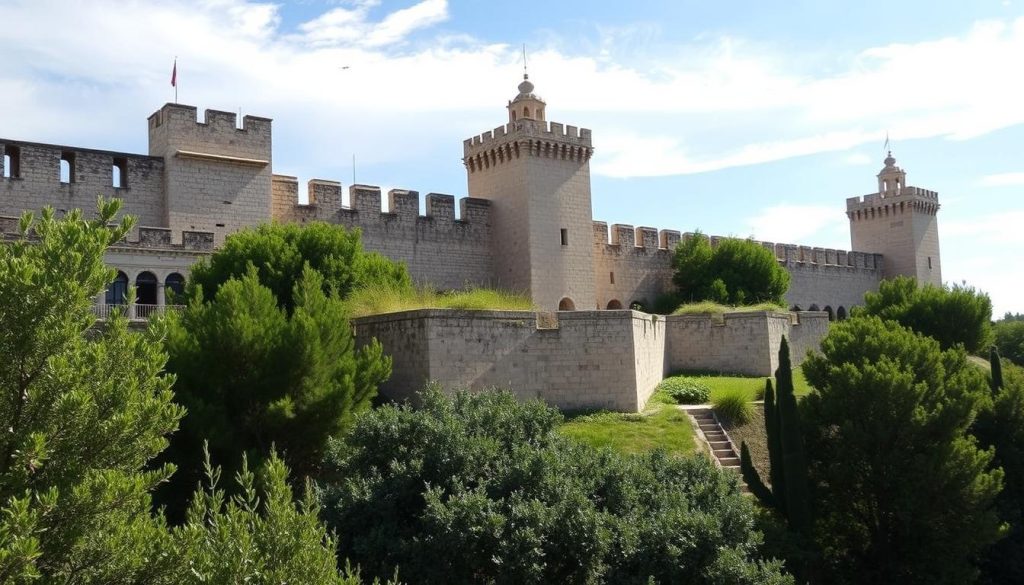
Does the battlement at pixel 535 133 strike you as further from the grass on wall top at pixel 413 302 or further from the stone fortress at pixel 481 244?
the grass on wall top at pixel 413 302

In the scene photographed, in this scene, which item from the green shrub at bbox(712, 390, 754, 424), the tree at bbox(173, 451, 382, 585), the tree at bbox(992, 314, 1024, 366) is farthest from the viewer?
the tree at bbox(992, 314, 1024, 366)

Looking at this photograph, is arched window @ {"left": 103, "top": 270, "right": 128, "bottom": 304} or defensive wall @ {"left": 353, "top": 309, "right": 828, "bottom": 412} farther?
arched window @ {"left": 103, "top": 270, "right": 128, "bottom": 304}

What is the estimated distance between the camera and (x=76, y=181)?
25.2 metres

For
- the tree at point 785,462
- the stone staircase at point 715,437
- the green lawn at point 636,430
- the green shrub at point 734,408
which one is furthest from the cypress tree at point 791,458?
the green shrub at point 734,408

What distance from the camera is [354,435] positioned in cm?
1358

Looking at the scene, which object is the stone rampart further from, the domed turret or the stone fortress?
the domed turret

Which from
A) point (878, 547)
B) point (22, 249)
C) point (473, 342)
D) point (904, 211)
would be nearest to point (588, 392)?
point (473, 342)

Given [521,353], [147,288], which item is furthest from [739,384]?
[147,288]

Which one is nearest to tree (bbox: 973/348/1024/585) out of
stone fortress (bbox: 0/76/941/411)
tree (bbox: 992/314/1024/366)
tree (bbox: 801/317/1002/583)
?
tree (bbox: 801/317/1002/583)

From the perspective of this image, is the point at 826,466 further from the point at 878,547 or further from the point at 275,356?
the point at 275,356

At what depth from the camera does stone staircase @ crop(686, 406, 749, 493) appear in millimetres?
18672

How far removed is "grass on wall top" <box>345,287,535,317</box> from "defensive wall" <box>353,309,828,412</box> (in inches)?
17.1

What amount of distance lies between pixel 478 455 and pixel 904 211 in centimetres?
4126

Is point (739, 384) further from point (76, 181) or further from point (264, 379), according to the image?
point (76, 181)
